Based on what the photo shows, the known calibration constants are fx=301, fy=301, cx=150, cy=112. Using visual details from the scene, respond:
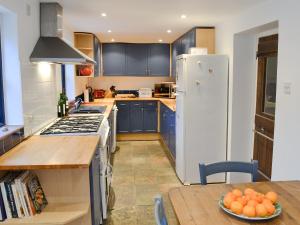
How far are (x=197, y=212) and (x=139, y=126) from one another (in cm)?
513

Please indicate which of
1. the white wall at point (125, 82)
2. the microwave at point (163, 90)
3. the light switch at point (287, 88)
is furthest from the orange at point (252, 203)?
the white wall at point (125, 82)

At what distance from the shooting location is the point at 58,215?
210 centimetres

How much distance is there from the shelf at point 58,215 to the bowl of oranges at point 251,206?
107 cm

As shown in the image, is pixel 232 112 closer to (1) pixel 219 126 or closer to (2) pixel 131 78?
(1) pixel 219 126

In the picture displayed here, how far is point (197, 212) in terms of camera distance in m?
1.57

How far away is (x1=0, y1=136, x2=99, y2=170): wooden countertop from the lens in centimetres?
201

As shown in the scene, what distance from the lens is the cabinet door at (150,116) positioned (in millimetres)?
6637

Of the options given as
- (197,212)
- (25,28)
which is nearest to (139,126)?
(25,28)

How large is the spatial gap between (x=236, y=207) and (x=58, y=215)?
1247 mm

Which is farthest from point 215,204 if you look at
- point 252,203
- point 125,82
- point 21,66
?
point 125,82

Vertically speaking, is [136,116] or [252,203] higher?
[252,203]

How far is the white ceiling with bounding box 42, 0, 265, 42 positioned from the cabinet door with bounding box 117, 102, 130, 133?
6.24 ft

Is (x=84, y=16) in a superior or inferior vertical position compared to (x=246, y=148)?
superior

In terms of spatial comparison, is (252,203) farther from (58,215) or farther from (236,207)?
(58,215)
